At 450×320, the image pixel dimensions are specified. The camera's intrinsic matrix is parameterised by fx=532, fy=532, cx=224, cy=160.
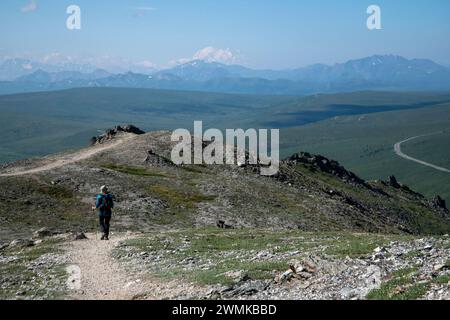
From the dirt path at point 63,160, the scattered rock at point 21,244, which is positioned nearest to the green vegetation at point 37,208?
the scattered rock at point 21,244

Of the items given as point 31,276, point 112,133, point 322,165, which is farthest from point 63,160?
point 322,165

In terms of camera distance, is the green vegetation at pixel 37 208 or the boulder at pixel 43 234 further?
the green vegetation at pixel 37 208

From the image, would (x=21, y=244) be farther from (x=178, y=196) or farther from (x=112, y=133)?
(x=112, y=133)

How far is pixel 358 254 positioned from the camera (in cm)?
2550

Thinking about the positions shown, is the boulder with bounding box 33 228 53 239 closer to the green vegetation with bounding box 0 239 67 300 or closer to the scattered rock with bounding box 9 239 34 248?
the scattered rock with bounding box 9 239 34 248

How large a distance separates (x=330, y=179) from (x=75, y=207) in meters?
86.2

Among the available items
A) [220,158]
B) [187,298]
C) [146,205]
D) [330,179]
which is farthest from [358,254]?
[330,179]

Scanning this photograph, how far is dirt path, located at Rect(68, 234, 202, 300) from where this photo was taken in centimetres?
2133

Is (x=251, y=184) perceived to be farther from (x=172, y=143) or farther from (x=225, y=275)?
(x=225, y=275)

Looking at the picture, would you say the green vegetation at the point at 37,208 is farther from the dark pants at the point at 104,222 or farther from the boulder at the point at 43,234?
the dark pants at the point at 104,222

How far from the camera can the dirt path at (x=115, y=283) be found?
70.0 feet

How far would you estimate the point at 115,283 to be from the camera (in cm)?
2384

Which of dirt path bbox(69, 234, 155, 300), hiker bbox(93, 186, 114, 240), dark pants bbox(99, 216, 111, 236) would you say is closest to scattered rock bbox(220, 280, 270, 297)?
dirt path bbox(69, 234, 155, 300)
